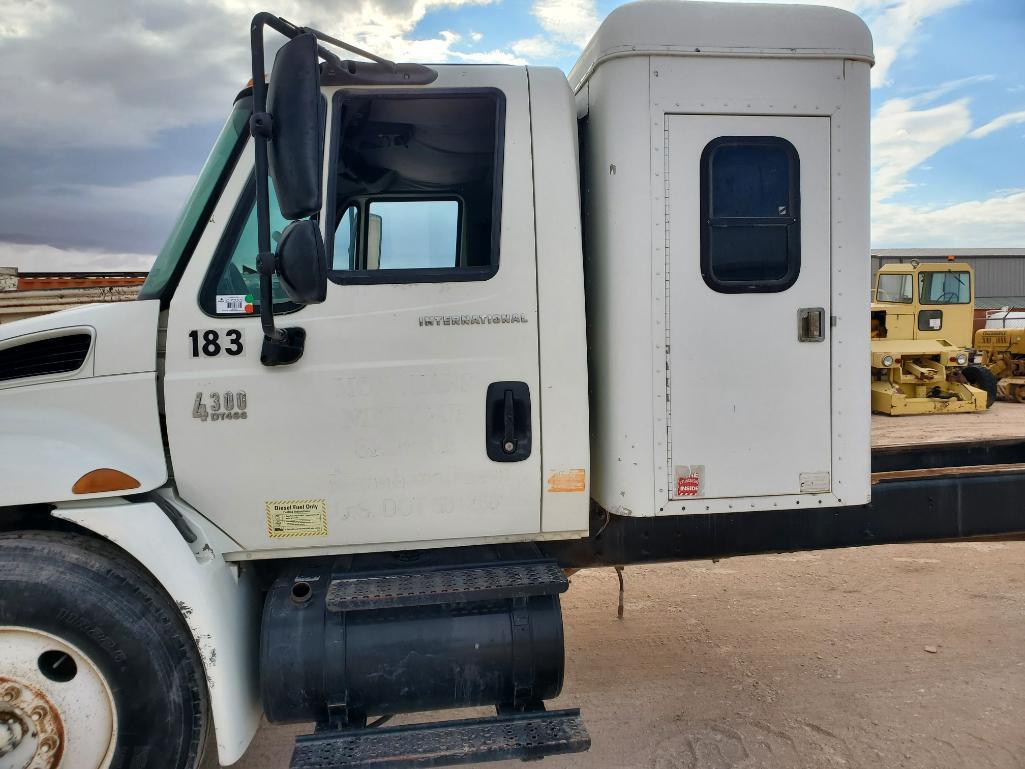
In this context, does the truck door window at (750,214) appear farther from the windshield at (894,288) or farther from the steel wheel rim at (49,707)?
the windshield at (894,288)

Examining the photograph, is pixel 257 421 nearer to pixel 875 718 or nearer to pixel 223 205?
pixel 223 205

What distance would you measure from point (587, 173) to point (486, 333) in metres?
0.79

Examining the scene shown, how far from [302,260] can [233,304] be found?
557 mm

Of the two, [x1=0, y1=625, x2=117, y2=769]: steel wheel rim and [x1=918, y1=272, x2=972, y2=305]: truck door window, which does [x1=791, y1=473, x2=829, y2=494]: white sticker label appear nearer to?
[x1=0, y1=625, x2=117, y2=769]: steel wheel rim

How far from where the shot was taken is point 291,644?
102 inches

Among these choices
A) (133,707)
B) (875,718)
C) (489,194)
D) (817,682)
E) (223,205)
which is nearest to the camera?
(133,707)

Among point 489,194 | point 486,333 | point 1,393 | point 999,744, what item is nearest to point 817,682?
point 999,744

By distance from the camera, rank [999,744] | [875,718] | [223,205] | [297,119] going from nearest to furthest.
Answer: [297,119] < [223,205] < [999,744] < [875,718]

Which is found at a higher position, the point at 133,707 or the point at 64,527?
the point at 64,527

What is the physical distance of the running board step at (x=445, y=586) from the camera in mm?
2564

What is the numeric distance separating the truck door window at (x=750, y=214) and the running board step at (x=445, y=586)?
Answer: 4.04 feet

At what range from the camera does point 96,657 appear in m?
2.40

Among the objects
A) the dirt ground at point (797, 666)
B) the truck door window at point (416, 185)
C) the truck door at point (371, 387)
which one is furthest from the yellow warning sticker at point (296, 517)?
the dirt ground at point (797, 666)

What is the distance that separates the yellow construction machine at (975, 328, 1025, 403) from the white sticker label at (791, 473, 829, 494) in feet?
55.5
